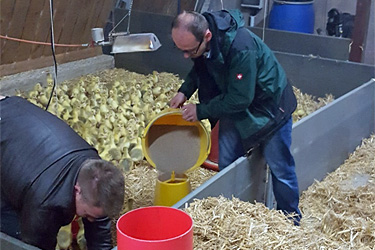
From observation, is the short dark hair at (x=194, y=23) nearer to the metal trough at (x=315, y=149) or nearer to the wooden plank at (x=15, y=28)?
the metal trough at (x=315, y=149)

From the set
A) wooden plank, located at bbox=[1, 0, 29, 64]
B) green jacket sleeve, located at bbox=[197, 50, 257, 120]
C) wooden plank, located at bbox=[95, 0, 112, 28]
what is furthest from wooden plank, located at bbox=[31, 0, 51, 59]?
green jacket sleeve, located at bbox=[197, 50, 257, 120]

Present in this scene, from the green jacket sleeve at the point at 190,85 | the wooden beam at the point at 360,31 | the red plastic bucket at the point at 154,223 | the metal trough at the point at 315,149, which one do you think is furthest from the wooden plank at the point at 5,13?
the wooden beam at the point at 360,31

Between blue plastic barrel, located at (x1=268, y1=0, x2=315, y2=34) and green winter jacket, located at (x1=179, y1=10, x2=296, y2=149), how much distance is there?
96.9 inches

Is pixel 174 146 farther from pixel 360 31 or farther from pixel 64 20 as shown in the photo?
pixel 360 31

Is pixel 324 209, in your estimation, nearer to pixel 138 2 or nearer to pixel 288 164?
pixel 288 164

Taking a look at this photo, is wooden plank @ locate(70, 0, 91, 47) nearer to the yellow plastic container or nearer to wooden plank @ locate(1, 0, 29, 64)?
wooden plank @ locate(1, 0, 29, 64)

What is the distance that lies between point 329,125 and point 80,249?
1.57 metres

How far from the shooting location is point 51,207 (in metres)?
1.51

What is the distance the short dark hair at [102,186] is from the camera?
58.2 inches

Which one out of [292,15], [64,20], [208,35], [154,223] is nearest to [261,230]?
Result: [154,223]

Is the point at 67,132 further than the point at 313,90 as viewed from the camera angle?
No

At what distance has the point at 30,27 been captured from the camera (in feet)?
12.0

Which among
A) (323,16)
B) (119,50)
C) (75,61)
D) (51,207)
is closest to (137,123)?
(119,50)

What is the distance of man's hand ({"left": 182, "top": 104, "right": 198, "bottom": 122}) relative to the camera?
2.20 metres
